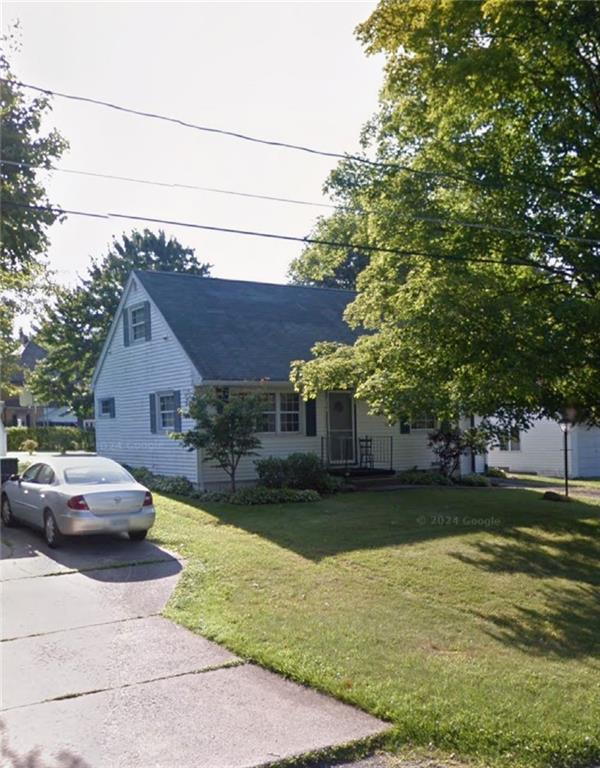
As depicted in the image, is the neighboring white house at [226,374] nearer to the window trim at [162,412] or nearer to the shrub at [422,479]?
the window trim at [162,412]

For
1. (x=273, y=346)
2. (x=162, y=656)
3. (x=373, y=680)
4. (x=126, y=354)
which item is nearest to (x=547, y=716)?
(x=373, y=680)

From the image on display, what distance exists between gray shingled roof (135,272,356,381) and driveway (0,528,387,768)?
33.7 feet

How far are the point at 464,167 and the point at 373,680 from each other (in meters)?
8.63

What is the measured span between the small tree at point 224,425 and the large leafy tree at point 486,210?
3685mm

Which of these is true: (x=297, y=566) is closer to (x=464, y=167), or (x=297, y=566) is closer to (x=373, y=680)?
(x=373, y=680)

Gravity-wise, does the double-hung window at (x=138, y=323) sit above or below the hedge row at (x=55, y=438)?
above

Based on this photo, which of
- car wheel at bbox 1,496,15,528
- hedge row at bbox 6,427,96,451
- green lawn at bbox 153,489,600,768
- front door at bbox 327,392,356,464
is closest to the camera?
green lawn at bbox 153,489,600,768

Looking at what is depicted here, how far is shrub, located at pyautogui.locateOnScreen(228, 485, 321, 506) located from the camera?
15.5 meters

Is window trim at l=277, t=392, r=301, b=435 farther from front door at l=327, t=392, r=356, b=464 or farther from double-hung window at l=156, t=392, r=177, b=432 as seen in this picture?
double-hung window at l=156, t=392, r=177, b=432

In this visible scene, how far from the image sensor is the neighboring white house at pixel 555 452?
2588cm

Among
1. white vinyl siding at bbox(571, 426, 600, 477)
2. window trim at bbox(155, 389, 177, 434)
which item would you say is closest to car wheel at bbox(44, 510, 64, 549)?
window trim at bbox(155, 389, 177, 434)

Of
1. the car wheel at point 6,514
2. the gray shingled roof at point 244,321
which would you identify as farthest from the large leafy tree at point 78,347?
the car wheel at point 6,514

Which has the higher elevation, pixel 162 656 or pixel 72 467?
pixel 72 467

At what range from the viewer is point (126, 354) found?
2228 centimetres
